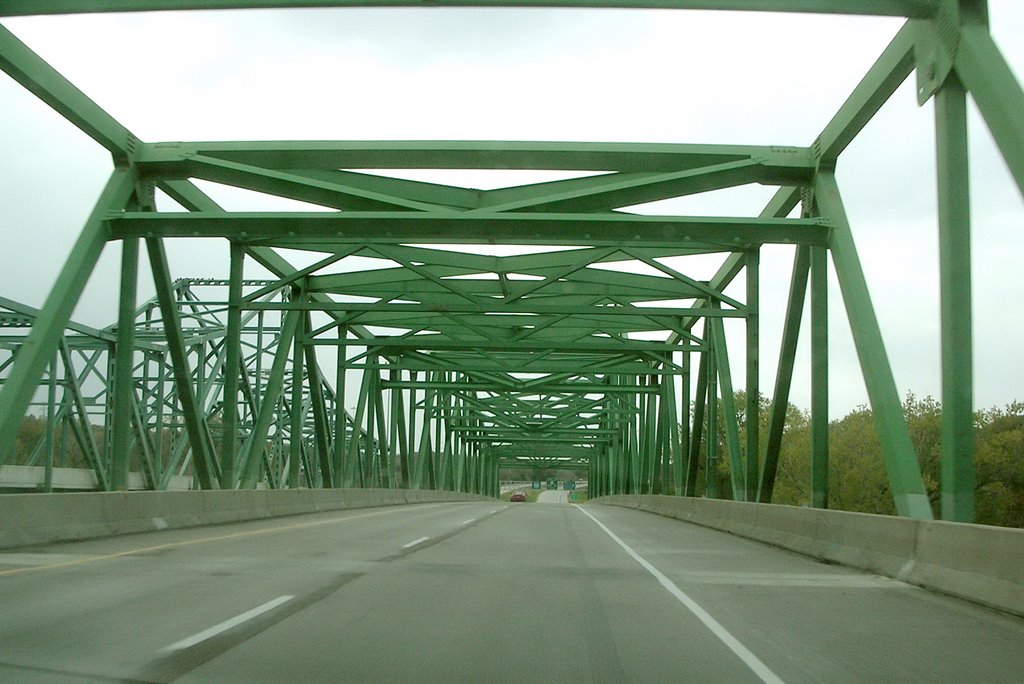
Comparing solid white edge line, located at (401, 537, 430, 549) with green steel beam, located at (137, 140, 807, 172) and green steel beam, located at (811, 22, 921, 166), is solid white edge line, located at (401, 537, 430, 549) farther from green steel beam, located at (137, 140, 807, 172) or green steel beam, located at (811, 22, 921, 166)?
green steel beam, located at (811, 22, 921, 166)

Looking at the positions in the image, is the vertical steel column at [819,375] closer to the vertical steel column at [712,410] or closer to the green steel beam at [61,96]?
the vertical steel column at [712,410]

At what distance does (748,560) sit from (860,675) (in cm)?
776

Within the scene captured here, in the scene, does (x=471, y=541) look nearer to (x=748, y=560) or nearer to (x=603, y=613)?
(x=748, y=560)

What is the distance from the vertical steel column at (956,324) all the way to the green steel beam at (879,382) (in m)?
1.26

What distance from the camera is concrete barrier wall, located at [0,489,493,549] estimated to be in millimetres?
12336

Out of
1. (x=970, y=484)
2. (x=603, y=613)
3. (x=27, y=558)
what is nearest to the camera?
(x=603, y=613)

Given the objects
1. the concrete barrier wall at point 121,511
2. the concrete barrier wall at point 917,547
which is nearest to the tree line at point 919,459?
the concrete barrier wall at point 917,547

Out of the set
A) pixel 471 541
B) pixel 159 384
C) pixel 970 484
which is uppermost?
pixel 159 384

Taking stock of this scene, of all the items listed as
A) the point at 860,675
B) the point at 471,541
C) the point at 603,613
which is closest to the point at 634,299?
the point at 471,541

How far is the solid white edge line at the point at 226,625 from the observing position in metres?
6.37

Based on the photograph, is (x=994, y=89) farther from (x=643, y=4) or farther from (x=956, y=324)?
(x=643, y=4)

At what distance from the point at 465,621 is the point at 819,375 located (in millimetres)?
10240

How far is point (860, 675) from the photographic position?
5.90 metres

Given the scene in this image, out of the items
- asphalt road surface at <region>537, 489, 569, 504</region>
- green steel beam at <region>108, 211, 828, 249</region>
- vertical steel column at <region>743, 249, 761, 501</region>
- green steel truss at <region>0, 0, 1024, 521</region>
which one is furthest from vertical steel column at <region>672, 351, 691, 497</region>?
asphalt road surface at <region>537, 489, 569, 504</region>
